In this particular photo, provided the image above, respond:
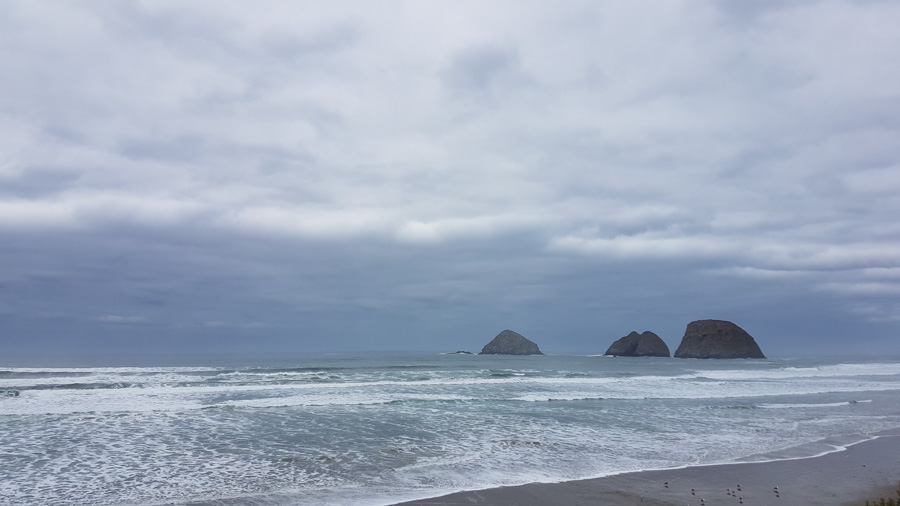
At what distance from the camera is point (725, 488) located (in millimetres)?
10672

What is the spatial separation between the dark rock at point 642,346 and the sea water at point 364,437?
7972 centimetres

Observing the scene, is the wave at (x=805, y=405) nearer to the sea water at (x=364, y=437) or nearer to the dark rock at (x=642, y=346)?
the sea water at (x=364, y=437)

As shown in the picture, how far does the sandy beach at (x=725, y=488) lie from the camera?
9.73 metres

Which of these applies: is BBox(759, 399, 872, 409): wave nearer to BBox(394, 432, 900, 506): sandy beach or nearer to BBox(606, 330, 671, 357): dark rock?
BBox(394, 432, 900, 506): sandy beach

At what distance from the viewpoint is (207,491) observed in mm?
10266

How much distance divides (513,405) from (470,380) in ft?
52.7

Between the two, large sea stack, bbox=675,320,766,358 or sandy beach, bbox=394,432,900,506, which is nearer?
sandy beach, bbox=394,432,900,506

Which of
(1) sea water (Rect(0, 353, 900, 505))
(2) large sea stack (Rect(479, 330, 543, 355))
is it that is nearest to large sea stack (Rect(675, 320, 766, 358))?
(2) large sea stack (Rect(479, 330, 543, 355))

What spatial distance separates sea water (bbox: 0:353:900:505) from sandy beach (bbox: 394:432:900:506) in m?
0.69

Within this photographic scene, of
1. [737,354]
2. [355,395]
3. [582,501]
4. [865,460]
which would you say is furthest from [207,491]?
[737,354]

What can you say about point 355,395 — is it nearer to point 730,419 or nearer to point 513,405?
point 513,405

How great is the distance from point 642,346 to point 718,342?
15945 millimetres

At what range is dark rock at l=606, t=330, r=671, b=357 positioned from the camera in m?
109

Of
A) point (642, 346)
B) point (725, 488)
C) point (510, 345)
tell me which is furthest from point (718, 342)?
point (725, 488)
